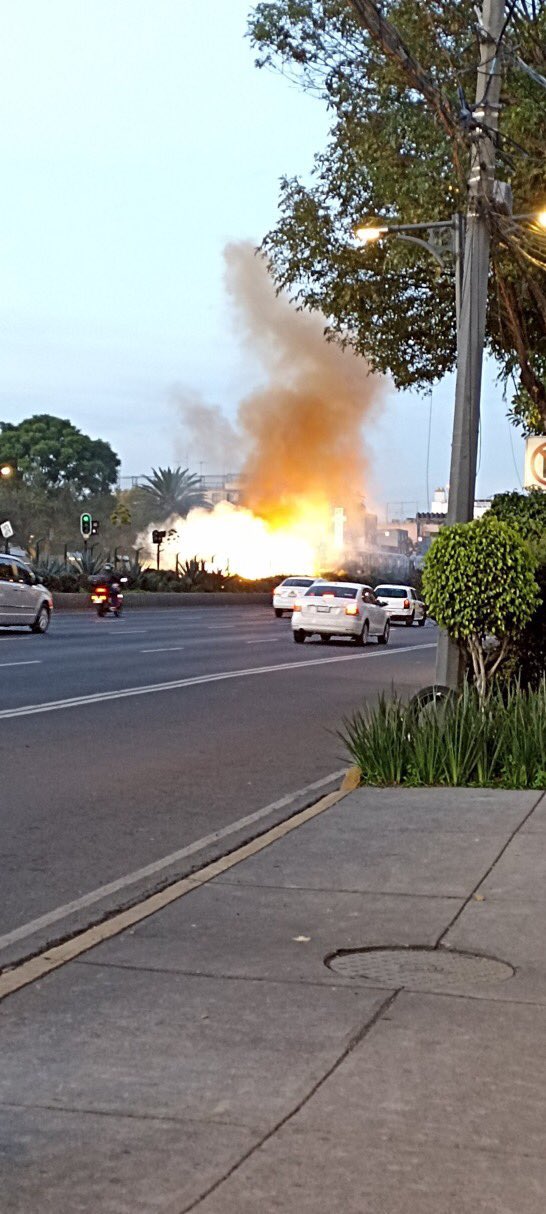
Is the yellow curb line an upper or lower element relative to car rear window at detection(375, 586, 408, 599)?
lower

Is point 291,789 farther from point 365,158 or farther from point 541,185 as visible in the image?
point 365,158

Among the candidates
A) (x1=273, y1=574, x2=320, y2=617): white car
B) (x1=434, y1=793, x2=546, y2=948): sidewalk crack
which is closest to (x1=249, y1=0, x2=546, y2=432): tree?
(x1=434, y1=793, x2=546, y2=948): sidewalk crack

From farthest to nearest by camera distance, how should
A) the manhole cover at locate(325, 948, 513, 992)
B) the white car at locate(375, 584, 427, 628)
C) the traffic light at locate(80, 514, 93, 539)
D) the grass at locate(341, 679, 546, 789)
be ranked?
the traffic light at locate(80, 514, 93, 539), the white car at locate(375, 584, 427, 628), the grass at locate(341, 679, 546, 789), the manhole cover at locate(325, 948, 513, 992)

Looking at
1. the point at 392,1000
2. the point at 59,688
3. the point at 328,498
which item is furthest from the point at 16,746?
the point at 328,498

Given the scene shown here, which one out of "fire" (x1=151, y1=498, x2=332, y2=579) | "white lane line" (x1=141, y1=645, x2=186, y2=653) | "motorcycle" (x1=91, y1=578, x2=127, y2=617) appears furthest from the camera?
"fire" (x1=151, y1=498, x2=332, y2=579)

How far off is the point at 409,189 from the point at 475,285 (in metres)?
10.4

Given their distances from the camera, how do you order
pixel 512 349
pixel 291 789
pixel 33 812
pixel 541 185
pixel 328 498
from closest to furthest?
1. pixel 33 812
2. pixel 291 789
3. pixel 541 185
4. pixel 512 349
5. pixel 328 498

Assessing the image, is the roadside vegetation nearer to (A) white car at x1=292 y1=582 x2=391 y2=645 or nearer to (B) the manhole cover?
(B) the manhole cover

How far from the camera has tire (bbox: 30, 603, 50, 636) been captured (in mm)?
35150

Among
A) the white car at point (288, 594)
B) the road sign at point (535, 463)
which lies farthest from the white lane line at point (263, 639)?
the road sign at point (535, 463)

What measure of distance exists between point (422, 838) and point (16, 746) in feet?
17.8

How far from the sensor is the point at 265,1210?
395cm

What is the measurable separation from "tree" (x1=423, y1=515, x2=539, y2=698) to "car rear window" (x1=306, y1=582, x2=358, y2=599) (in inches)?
855

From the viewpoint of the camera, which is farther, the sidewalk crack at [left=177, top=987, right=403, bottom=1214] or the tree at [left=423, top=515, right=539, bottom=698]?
the tree at [left=423, top=515, right=539, bottom=698]
